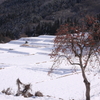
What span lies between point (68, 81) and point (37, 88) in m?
2.11

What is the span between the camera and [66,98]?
705 cm

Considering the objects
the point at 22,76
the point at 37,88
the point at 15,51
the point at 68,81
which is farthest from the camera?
the point at 15,51

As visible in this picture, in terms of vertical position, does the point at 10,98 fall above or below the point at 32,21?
below

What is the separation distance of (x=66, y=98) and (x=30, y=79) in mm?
3491

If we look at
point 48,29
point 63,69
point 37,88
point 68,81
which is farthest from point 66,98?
point 48,29

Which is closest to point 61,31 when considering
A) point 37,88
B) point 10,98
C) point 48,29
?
point 10,98

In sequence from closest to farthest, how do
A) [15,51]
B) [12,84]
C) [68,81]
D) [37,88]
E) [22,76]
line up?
1. [37,88]
2. [12,84]
3. [68,81]
4. [22,76]
5. [15,51]

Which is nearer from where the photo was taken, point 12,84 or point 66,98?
point 66,98

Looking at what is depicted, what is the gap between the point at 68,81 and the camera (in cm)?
964

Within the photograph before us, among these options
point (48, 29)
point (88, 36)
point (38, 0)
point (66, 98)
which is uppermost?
point (38, 0)

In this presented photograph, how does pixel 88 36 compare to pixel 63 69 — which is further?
pixel 63 69

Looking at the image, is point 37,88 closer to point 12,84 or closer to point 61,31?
point 12,84

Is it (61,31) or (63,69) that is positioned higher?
(61,31)

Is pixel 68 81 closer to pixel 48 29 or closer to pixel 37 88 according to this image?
pixel 37 88
